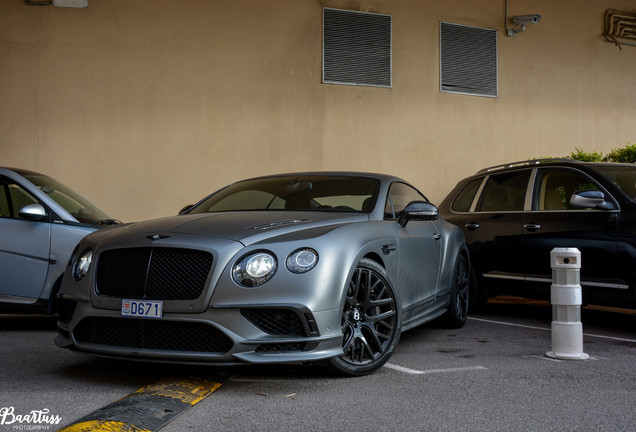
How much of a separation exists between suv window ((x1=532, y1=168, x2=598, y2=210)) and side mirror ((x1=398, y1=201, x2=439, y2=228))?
2.33m

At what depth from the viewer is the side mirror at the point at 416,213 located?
542cm

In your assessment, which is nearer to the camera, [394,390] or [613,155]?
[394,390]

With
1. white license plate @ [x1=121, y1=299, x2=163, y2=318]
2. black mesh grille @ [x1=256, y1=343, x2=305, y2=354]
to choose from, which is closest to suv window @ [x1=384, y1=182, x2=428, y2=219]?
black mesh grille @ [x1=256, y1=343, x2=305, y2=354]

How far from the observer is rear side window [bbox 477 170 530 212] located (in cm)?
762

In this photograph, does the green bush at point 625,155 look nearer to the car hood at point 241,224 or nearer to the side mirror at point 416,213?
the side mirror at point 416,213

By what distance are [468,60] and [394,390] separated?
936cm

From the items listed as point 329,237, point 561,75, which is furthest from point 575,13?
point 329,237

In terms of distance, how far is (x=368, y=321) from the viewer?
4648mm

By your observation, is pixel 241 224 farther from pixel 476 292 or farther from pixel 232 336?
pixel 476 292

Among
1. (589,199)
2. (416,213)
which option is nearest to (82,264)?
(416,213)

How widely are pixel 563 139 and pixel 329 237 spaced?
Result: 9930 mm

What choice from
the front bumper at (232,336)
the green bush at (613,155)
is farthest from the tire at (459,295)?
the green bush at (613,155)

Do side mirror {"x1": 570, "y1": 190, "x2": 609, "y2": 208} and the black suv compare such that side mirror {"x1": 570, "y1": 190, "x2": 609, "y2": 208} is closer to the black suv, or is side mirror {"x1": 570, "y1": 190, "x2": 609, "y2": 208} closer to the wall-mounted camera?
the black suv

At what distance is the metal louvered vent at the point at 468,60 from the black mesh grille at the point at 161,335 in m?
9.10
